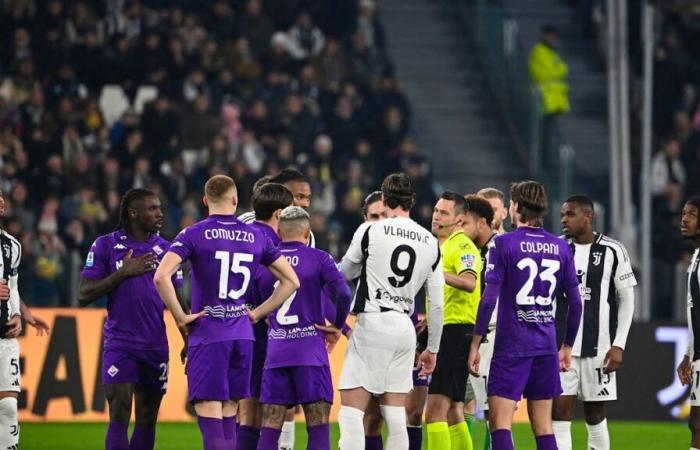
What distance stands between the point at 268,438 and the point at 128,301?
1.49 meters

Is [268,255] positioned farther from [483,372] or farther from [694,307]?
[694,307]

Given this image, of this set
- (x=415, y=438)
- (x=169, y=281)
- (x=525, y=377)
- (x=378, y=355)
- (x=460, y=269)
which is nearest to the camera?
(x=169, y=281)

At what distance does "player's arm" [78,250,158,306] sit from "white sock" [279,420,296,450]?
5.29 ft

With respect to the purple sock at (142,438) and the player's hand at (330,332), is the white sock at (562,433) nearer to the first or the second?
the player's hand at (330,332)

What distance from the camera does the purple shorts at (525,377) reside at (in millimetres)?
10852

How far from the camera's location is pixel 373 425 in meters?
11.7

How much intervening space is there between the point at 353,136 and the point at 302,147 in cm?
88

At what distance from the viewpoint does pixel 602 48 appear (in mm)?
27422

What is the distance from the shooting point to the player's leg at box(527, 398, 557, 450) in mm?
10906

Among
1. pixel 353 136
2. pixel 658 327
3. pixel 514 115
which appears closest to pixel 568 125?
pixel 514 115

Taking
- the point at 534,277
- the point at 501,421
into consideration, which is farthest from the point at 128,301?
the point at 534,277

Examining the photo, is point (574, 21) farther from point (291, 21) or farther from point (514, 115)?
point (291, 21)

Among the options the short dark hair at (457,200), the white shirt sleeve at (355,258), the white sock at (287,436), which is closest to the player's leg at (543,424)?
the white shirt sleeve at (355,258)

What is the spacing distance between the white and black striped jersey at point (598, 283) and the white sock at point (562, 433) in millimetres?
578
